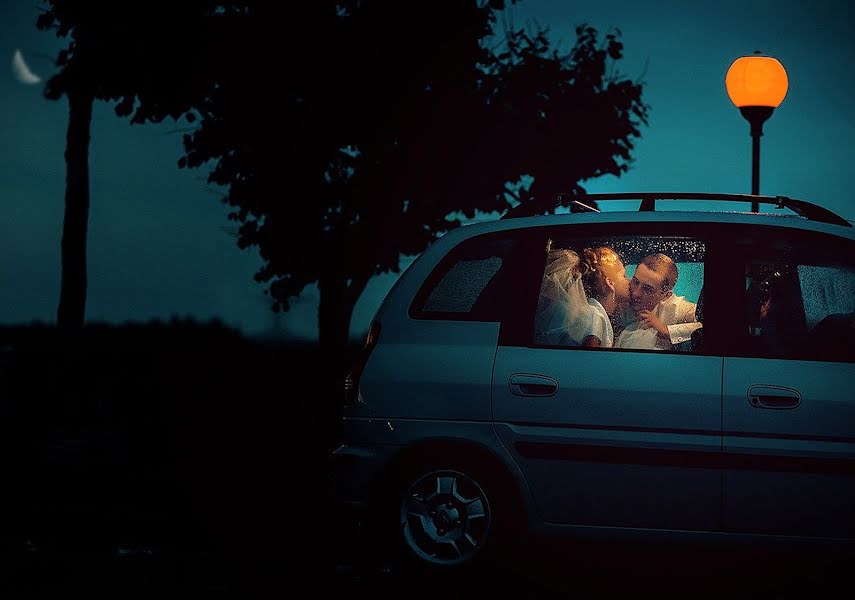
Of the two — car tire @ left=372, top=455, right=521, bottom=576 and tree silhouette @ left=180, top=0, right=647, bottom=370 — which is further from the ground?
tree silhouette @ left=180, top=0, right=647, bottom=370

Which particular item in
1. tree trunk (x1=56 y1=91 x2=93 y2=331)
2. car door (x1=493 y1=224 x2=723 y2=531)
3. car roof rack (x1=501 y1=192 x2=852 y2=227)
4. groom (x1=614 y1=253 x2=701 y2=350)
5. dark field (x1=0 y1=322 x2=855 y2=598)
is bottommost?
dark field (x1=0 y1=322 x2=855 y2=598)

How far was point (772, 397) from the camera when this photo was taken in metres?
7.05

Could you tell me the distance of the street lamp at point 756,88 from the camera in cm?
1427

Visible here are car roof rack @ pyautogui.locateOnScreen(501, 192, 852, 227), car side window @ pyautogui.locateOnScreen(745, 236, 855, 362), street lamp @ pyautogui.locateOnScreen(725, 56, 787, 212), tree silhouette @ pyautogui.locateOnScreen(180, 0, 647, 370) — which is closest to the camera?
car side window @ pyautogui.locateOnScreen(745, 236, 855, 362)

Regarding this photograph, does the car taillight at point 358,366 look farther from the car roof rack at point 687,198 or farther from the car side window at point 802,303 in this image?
the car side window at point 802,303

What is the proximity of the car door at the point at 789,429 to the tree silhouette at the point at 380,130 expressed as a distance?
821 inches

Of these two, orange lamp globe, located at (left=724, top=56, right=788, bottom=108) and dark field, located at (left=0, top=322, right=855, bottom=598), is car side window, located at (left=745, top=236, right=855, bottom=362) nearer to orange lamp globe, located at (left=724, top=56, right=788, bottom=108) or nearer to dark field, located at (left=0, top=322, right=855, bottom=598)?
dark field, located at (left=0, top=322, right=855, bottom=598)

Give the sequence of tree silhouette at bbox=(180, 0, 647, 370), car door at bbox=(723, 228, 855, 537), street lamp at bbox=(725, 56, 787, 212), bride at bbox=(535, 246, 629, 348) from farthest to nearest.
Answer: tree silhouette at bbox=(180, 0, 647, 370)
street lamp at bbox=(725, 56, 787, 212)
bride at bbox=(535, 246, 629, 348)
car door at bbox=(723, 228, 855, 537)

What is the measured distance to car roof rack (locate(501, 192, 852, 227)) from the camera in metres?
7.59

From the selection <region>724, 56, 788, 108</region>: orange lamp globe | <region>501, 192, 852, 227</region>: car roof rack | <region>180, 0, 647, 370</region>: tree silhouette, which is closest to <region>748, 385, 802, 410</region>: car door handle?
<region>501, 192, 852, 227</region>: car roof rack

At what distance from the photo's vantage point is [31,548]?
8312mm

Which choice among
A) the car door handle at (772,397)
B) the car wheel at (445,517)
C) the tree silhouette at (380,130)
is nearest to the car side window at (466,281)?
the car wheel at (445,517)

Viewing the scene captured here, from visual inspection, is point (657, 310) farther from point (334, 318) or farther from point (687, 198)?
point (334, 318)

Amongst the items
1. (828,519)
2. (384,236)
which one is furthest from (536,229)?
(384,236)
